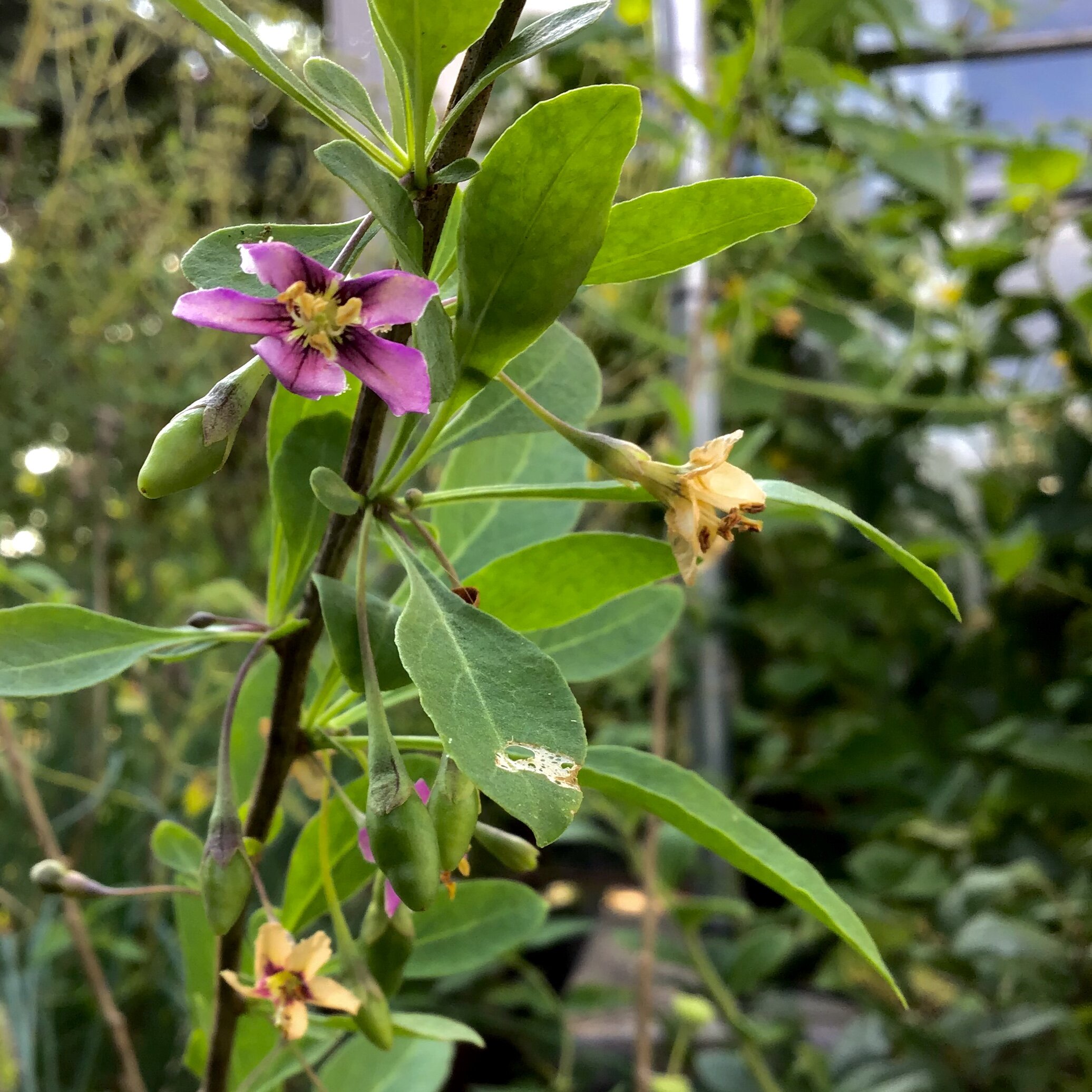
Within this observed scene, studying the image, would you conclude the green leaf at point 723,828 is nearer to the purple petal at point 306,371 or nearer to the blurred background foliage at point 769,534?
the purple petal at point 306,371

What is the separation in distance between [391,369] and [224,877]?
0.10 metres

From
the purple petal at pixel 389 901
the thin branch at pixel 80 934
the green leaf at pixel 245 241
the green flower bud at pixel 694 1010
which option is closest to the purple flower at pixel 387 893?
the purple petal at pixel 389 901

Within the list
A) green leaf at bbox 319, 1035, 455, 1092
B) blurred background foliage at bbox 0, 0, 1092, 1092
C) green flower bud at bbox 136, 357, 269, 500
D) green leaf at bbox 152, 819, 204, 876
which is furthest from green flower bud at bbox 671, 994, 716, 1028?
green flower bud at bbox 136, 357, 269, 500

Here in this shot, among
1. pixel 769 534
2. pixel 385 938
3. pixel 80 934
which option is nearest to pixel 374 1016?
pixel 385 938

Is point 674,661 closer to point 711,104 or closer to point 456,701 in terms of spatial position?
point 711,104

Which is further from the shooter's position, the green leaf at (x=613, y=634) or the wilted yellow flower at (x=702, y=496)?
the green leaf at (x=613, y=634)

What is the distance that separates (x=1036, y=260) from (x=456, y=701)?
32.5 inches

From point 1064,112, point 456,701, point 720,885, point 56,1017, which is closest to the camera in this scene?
point 456,701

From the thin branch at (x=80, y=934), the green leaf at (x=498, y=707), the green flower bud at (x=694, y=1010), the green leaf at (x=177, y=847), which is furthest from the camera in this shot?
the green flower bud at (x=694, y=1010)

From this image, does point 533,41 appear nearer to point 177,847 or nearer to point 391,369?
point 391,369

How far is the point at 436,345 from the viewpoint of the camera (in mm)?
149

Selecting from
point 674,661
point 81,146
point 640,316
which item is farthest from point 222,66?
point 674,661

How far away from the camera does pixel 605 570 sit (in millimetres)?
202

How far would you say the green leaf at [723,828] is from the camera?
18 centimetres
